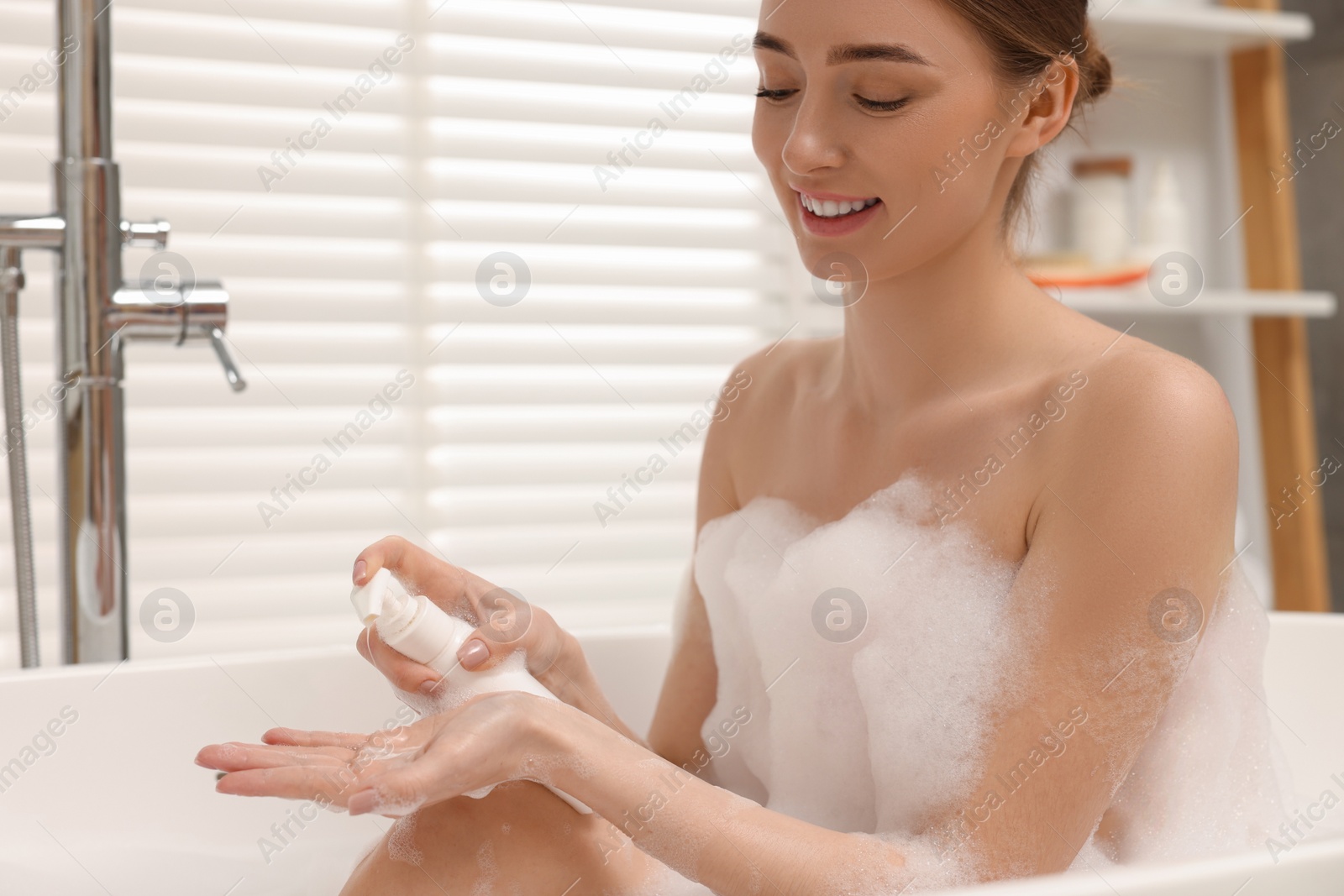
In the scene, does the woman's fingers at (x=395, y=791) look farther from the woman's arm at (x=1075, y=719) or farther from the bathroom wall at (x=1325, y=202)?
the bathroom wall at (x=1325, y=202)

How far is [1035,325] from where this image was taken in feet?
2.87

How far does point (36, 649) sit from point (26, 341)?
1.69ft

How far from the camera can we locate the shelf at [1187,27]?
1736mm

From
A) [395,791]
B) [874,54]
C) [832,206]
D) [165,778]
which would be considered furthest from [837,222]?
[165,778]

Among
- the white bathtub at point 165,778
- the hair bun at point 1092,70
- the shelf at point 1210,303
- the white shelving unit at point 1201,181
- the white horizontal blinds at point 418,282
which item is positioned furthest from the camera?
the white shelving unit at point 1201,181

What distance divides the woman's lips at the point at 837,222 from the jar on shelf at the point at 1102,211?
3.50 ft

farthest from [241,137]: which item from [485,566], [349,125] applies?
[485,566]

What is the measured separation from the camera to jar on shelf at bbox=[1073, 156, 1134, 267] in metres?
1.81

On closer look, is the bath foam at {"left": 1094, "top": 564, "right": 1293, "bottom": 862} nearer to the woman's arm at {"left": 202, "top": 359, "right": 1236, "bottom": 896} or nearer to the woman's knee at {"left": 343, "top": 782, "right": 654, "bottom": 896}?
the woman's arm at {"left": 202, "top": 359, "right": 1236, "bottom": 896}

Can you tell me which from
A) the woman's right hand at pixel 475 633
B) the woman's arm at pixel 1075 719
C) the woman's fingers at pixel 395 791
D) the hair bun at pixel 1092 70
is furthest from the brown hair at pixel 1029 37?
the woman's fingers at pixel 395 791

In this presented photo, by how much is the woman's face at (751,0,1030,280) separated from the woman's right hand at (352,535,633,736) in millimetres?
336

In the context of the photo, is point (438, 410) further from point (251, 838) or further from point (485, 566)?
point (251, 838)

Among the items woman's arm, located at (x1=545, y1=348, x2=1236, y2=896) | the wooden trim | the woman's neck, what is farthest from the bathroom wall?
woman's arm, located at (x1=545, y1=348, x2=1236, y2=896)

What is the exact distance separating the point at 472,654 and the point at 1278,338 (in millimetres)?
1612
